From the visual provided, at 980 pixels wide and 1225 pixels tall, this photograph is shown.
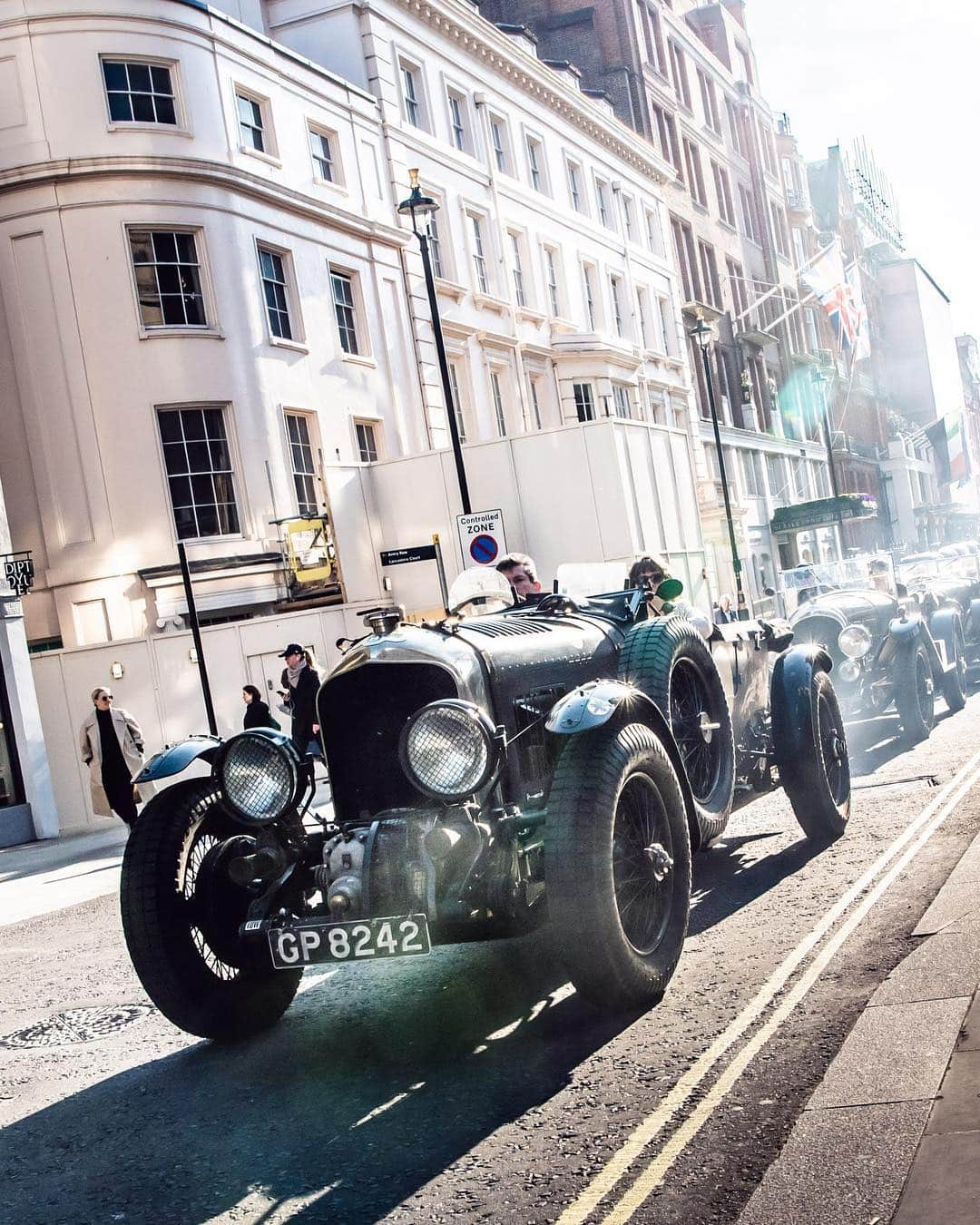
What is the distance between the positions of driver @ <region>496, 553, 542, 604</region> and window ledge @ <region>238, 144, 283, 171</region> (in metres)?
16.7

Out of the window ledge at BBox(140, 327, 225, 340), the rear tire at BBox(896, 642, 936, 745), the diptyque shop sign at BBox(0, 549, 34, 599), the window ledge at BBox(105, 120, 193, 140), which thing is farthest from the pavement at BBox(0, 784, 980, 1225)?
the window ledge at BBox(105, 120, 193, 140)

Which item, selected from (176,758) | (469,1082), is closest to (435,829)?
(469,1082)

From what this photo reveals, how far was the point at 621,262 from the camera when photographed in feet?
128

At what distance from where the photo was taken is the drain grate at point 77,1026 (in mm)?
6188

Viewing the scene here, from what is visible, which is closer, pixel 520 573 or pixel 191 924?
pixel 191 924

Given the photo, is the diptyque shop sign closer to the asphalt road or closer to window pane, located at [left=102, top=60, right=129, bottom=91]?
window pane, located at [left=102, top=60, right=129, bottom=91]

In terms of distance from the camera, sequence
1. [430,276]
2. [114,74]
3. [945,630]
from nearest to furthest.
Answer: [945,630] → [430,276] → [114,74]

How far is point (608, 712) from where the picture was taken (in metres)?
5.23

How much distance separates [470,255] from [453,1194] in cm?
2770

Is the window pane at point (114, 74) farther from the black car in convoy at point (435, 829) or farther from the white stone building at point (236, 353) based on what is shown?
the black car in convoy at point (435, 829)

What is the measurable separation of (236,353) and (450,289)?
758 centimetres

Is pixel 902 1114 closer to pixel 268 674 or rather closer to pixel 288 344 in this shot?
pixel 268 674

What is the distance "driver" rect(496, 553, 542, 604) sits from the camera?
309 inches

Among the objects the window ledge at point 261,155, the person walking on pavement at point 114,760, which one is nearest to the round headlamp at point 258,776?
the person walking on pavement at point 114,760
